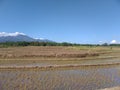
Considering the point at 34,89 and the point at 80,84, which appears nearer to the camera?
the point at 34,89

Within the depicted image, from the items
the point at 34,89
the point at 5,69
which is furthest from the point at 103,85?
the point at 5,69

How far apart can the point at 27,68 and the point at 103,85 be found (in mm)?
7658

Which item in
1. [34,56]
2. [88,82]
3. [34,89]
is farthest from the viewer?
[34,56]

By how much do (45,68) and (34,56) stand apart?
10893 mm

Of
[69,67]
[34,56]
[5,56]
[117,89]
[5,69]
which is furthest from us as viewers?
[34,56]

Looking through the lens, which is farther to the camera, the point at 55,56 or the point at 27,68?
the point at 55,56

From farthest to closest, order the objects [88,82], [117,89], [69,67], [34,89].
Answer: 1. [69,67]
2. [88,82]
3. [34,89]
4. [117,89]

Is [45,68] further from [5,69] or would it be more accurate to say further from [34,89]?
[34,89]

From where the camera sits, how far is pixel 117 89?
Result: 911 centimetres

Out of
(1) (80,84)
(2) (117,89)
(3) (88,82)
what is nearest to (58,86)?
(1) (80,84)

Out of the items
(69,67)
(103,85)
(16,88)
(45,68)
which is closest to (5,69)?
(45,68)

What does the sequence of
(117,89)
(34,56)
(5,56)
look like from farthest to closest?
(34,56) → (5,56) → (117,89)

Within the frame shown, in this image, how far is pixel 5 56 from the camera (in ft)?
85.4

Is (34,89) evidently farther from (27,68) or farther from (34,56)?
(34,56)
